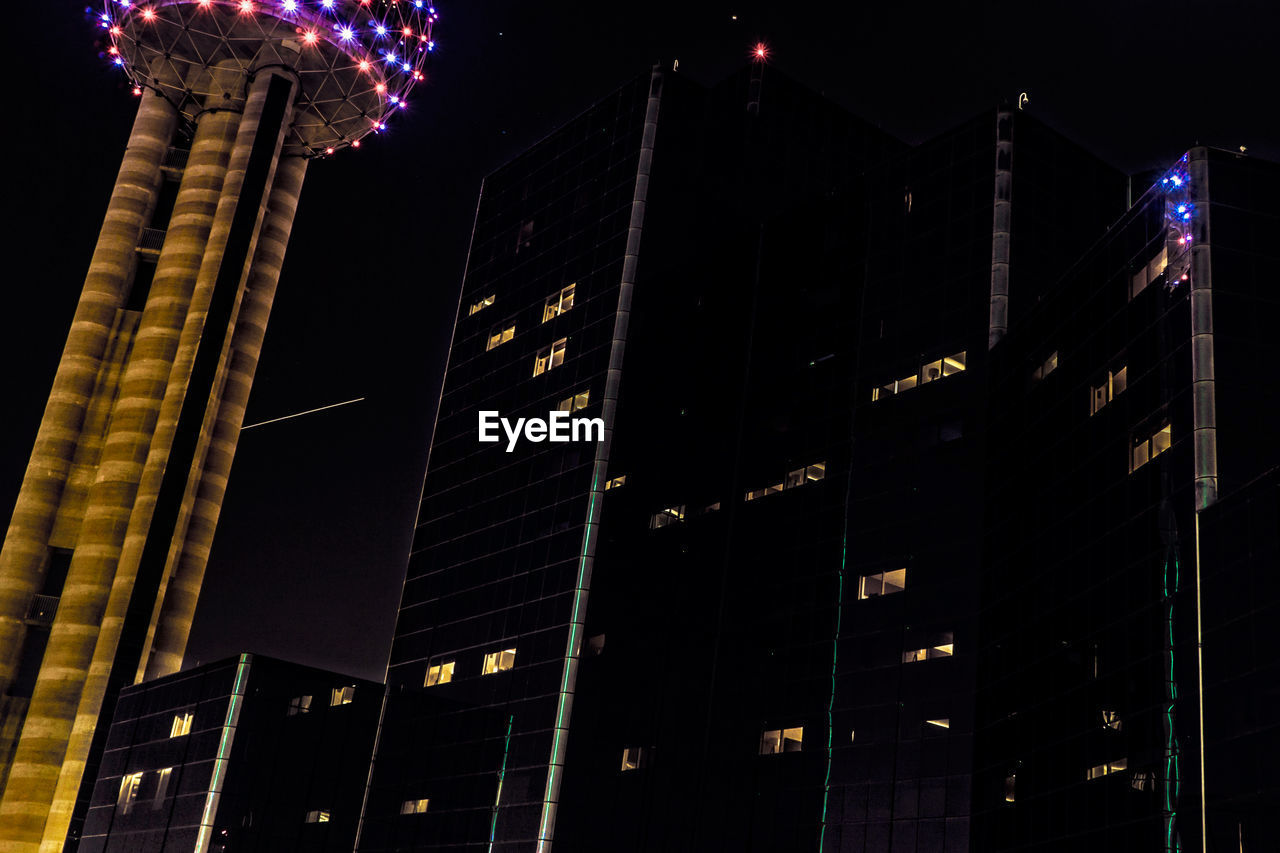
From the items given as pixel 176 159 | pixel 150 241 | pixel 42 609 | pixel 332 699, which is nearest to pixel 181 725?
pixel 332 699

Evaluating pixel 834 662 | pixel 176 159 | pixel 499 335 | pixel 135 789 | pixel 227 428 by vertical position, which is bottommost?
pixel 135 789

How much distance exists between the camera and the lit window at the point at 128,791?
91.8 meters

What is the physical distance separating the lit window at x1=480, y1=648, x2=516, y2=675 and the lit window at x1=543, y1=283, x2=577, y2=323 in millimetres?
28896

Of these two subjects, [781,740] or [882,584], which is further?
[781,740]

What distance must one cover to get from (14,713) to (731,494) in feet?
194

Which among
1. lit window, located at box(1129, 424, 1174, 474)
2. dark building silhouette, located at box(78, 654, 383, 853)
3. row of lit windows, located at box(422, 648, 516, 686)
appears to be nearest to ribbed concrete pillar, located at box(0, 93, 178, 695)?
dark building silhouette, located at box(78, 654, 383, 853)

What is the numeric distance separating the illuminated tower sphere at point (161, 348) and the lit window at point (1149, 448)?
249 feet

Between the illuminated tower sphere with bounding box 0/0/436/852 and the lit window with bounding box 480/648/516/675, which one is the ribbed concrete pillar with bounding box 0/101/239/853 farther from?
the lit window with bounding box 480/648/516/675

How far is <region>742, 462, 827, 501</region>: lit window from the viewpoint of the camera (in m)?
88.8

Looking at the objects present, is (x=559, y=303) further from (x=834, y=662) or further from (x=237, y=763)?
(x=237, y=763)

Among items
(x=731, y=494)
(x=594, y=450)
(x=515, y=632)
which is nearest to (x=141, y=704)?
(x=515, y=632)

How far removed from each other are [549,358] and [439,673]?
26636 millimetres

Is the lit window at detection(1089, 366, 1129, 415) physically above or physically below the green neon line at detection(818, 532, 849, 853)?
above

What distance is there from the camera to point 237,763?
86.9 m
